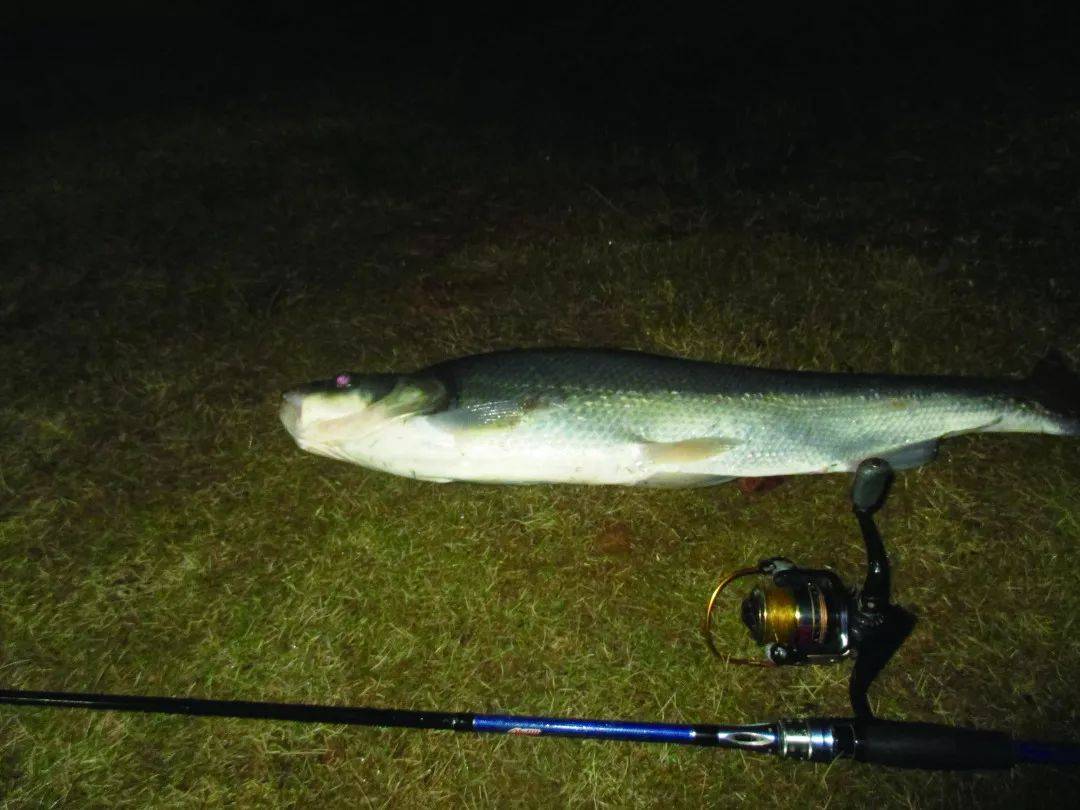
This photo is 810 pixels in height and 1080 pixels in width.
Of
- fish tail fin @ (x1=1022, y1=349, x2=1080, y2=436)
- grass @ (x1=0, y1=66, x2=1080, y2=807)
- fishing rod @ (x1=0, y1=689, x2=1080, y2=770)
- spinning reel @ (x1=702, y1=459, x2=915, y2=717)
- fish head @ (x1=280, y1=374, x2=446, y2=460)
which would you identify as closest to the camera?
fishing rod @ (x1=0, y1=689, x2=1080, y2=770)

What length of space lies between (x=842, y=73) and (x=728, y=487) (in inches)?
210

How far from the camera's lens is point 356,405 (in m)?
3.53

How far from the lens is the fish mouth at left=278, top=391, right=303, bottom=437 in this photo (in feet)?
11.7

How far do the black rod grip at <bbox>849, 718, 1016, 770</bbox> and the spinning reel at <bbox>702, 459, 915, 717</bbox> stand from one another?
222 mm

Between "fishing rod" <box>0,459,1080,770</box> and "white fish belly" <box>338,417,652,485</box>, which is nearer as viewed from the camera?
"fishing rod" <box>0,459,1080,770</box>

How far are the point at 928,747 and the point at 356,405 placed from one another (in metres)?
3.11

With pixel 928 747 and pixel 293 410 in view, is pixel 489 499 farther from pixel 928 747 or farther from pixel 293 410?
pixel 928 747

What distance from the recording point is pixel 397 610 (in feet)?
12.3

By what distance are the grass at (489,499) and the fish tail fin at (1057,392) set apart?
407mm

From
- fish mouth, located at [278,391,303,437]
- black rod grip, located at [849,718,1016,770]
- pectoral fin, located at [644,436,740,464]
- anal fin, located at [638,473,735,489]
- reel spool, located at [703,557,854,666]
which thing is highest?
fish mouth, located at [278,391,303,437]

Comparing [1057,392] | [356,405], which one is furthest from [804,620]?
[356,405]

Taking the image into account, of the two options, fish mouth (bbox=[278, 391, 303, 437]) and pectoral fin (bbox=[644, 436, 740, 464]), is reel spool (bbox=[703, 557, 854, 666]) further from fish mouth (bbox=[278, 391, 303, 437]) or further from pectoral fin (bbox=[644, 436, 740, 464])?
fish mouth (bbox=[278, 391, 303, 437])

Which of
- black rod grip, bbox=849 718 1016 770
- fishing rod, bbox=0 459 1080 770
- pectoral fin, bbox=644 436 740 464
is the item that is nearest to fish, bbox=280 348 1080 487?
pectoral fin, bbox=644 436 740 464

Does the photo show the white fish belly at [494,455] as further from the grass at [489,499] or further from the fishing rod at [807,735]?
the fishing rod at [807,735]
